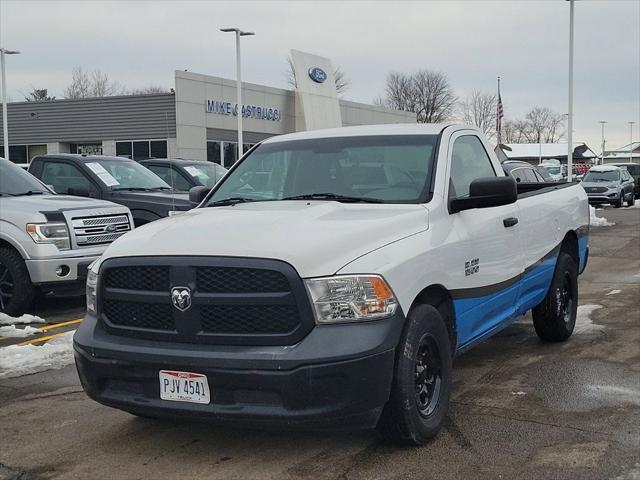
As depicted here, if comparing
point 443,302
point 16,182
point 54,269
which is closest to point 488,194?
point 443,302

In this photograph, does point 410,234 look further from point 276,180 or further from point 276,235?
point 276,180

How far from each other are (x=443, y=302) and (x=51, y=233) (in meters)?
5.55

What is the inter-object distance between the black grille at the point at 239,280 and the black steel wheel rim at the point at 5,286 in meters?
5.60

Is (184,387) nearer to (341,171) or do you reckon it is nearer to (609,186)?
(341,171)

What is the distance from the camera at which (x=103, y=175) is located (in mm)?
11336

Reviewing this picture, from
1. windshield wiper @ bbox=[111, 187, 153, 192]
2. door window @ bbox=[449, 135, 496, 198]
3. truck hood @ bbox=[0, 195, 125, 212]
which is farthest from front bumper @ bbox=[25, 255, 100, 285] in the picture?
door window @ bbox=[449, 135, 496, 198]

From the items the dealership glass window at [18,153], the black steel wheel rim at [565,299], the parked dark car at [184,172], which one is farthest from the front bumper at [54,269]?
the dealership glass window at [18,153]

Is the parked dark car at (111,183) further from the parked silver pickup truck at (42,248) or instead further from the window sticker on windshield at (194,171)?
the window sticker on windshield at (194,171)

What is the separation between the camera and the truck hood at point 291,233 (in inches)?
151

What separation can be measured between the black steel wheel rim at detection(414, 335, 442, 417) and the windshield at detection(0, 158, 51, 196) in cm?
676

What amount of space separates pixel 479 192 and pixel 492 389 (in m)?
1.58

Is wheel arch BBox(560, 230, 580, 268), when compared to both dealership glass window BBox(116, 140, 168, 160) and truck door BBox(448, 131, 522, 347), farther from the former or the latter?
dealership glass window BBox(116, 140, 168, 160)

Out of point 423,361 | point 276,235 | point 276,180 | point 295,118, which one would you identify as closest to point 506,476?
point 423,361

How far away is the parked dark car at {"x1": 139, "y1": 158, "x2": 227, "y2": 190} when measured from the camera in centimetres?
1424
